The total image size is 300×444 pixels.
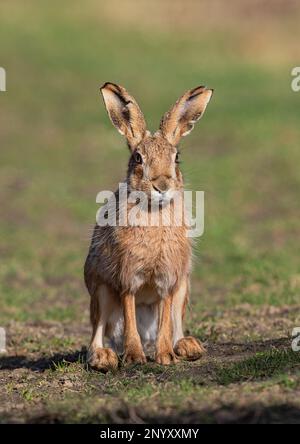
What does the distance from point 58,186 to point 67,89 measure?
28.0ft

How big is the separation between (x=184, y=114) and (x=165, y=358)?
1932mm

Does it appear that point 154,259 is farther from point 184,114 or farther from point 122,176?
point 122,176

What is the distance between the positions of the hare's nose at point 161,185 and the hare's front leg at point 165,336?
96cm

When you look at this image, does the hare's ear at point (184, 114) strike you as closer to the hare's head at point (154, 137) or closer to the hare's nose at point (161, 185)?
the hare's head at point (154, 137)

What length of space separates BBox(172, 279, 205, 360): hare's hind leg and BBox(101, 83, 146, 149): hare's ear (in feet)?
3.96

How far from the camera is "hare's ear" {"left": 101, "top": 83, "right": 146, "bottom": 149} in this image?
7711 millimetres

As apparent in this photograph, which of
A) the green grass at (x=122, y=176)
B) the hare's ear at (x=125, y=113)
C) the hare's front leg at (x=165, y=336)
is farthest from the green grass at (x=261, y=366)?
the hare's ear at (x=125, y=113)

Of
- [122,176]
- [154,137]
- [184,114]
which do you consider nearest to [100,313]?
[154,137]

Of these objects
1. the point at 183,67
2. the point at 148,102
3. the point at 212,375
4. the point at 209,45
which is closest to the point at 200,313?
the point at 212,375

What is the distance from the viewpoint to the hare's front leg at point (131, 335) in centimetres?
736

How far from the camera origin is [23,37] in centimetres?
3112

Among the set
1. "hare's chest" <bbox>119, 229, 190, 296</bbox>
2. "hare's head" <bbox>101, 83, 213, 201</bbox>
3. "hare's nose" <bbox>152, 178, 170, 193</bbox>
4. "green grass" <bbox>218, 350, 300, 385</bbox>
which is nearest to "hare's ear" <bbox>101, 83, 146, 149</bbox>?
"hare's head" <bbox>101, 83, 213, 201</bbox>
